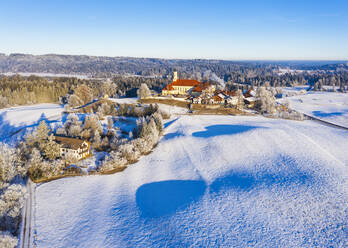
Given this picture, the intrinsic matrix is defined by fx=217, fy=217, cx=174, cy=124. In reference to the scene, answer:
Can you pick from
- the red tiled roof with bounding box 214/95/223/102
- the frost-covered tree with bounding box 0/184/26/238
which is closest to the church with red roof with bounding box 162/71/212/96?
the red tiled roof with bounding box 214/95/223/102

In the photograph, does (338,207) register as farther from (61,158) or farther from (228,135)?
(61,158)

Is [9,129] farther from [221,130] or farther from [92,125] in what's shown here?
[221,130]

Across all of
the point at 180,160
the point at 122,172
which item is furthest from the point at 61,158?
the point at 180,160

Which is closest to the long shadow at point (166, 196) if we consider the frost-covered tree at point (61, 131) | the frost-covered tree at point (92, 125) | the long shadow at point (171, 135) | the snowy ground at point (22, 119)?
the long shadow at point (171, 135)

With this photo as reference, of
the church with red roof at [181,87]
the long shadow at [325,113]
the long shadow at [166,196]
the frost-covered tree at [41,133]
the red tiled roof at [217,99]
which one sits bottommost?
the long shadow at [166,196]

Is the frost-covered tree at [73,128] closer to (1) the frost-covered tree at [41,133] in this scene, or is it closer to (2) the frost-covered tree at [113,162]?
(1) the frost-covered tree at [41,133]

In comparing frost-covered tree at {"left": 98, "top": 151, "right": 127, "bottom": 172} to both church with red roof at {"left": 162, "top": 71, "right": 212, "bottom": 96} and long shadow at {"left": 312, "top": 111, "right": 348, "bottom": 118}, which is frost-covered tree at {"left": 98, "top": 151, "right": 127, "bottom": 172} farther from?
long shadow at {"left": 312, "top": 111, "right": 348, "bottom": 118}
